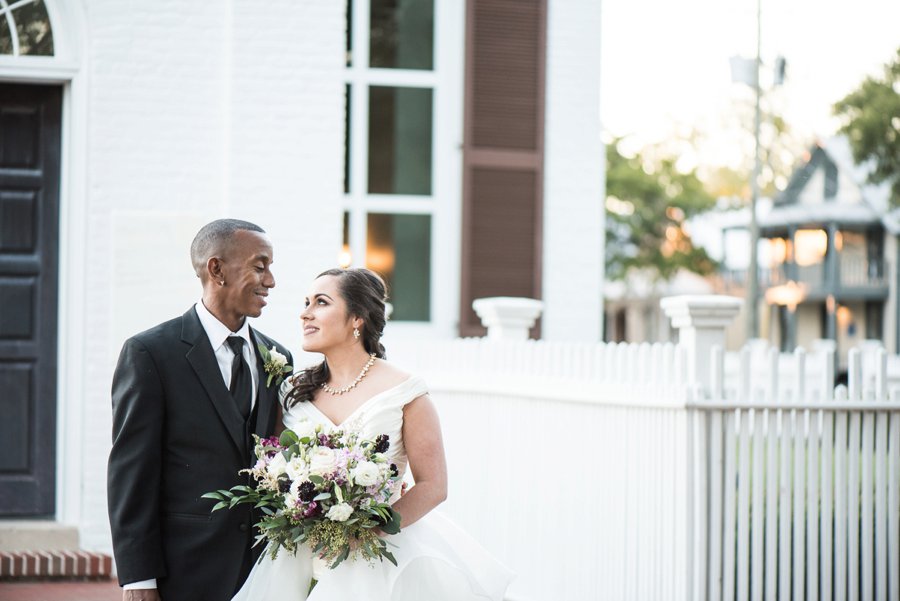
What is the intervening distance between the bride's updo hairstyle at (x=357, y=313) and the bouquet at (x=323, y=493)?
0.84 feet

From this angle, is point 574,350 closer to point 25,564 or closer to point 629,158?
point 25,564

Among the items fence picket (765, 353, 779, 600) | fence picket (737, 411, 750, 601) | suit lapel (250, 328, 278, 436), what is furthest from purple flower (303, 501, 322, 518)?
fence picket (765, 353, 779, 600)

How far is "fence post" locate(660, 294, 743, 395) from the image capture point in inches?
237

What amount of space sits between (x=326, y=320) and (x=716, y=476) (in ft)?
9.13

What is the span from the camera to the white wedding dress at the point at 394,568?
12.9 feet

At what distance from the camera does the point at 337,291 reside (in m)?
4.15

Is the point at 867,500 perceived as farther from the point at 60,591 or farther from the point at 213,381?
the point at 60,591

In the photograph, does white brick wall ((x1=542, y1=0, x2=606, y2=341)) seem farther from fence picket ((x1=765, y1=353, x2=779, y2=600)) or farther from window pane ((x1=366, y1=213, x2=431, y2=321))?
fence picket ((x1=765, y1=353, x2=779, y2=600))

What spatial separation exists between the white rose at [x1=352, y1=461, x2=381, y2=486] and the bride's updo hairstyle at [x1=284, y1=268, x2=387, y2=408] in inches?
19.8

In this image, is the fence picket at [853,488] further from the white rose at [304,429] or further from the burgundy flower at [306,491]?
the burgundy flower at [306,491]

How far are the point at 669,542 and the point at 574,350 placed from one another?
1.28 meters

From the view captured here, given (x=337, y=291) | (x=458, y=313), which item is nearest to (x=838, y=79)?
(x=458, y=313)

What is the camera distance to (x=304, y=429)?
3.84m

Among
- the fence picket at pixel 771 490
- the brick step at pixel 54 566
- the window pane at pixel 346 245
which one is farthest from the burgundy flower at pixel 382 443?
the window pane at pixel 346 245
